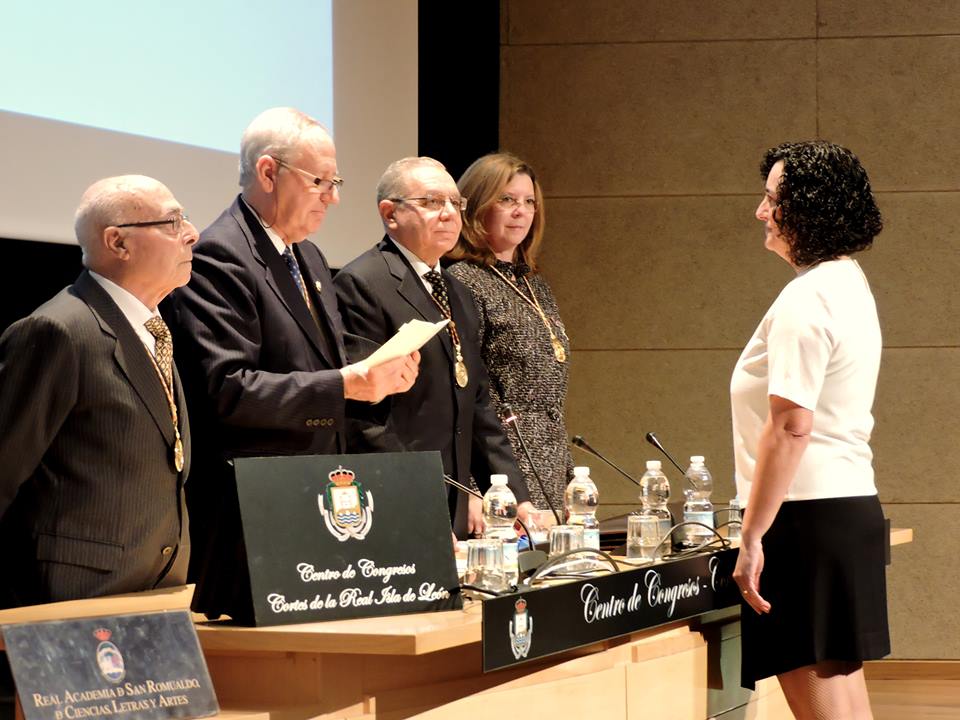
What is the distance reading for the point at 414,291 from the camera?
3039 mm

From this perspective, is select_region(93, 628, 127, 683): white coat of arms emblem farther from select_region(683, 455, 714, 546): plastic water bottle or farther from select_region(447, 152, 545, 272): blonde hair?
select_region(447, 152, 545, 272): blonde hair

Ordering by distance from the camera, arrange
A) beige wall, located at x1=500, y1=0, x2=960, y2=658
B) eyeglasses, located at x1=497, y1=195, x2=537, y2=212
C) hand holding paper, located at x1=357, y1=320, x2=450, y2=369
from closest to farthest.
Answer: hand holding paper, located at x1=357, y1=320, x2=450, y2=369 < eyeglasses, located at x1=497, y1=195, x2=537, y2=212 < beige wall, located at x1=500, y1=0, x2=960, y2=658

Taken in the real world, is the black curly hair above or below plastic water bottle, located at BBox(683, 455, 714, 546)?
above

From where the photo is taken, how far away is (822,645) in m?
2.34

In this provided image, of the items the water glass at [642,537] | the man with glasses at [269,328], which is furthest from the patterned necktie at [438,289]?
the water glass at [642,537]

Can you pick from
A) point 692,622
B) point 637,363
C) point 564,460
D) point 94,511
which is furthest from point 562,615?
point 637,363

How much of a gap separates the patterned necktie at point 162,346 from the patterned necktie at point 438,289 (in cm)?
100

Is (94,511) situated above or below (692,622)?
above

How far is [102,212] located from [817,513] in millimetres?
1393

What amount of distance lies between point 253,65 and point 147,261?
5.40 feet

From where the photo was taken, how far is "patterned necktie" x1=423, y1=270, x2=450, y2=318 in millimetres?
3113

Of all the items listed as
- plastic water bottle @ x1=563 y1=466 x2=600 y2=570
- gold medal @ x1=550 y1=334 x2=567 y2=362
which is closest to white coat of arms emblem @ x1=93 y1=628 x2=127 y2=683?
plastic water bottle @ x1=563 y1=466 x2=600 y2=570

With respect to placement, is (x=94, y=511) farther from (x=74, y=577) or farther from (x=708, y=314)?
(x=708, y=314)

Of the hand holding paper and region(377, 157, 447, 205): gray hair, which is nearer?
the hand holding paper
